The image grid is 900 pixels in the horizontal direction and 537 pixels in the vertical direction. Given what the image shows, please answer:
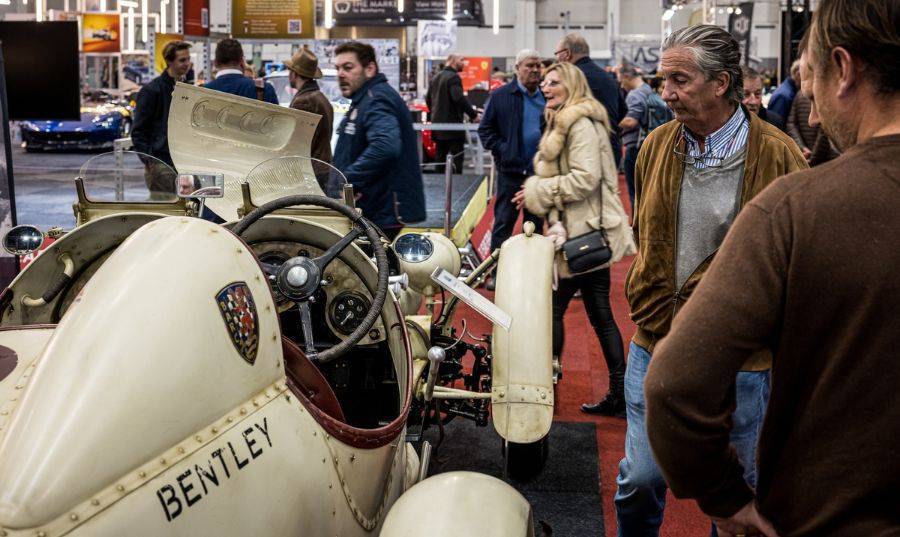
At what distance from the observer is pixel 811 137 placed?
747 cm

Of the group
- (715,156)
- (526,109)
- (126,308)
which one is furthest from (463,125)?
(126,308)

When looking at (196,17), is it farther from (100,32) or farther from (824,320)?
(100,32)

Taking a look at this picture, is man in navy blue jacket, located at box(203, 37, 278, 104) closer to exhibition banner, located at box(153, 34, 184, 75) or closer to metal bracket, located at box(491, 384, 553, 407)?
metal bracket, located at box(491, 384, 553, 407)

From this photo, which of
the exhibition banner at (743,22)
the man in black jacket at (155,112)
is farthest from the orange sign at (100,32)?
the man in black jacket at (155,112)

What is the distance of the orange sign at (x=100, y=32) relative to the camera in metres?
25.3

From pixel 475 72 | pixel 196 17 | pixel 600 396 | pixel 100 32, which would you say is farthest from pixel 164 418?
pixel 475 72

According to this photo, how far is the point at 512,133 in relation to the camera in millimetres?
7336

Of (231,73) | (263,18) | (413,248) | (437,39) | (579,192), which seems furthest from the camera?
(437,39)

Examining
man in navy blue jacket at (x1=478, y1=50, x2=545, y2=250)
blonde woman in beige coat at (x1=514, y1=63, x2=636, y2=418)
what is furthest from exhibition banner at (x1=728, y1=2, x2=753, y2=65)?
blonde woman in beige coat at (x1=514, y1=63, x2=636, y2=418)

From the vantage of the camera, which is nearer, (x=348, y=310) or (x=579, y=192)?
(x=348, y=310)

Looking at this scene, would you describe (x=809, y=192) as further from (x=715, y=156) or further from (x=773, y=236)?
(x=715, y=156)

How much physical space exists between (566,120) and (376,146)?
3.65 feet

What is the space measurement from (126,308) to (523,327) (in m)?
2.27

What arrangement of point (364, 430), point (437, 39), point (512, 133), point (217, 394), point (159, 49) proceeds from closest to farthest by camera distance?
point (217, 394) → point (364, 430) → point (512, 133) → point (159, 49) → point (437, 39)
